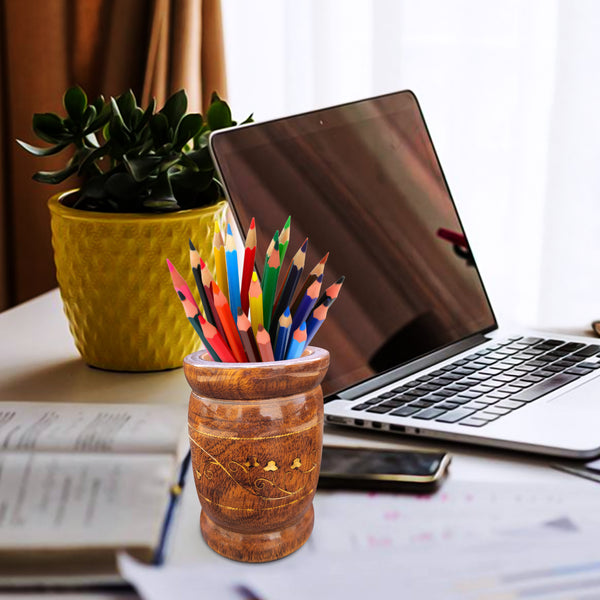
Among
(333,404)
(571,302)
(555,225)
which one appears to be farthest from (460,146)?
(333,404)

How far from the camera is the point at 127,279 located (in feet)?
2.58

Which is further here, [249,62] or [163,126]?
[249,62]

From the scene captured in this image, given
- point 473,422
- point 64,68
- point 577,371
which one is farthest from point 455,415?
point 64,68

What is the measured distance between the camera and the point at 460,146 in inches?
71.0

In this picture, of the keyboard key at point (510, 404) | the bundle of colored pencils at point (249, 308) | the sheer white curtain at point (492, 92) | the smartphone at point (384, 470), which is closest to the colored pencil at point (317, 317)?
the bundle of colored pencils at point (249, 308)

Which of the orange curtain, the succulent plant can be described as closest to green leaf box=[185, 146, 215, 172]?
the succulent plant

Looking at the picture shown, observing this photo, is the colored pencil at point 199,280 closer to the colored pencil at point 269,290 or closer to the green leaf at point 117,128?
the colored pencil at point 269,290

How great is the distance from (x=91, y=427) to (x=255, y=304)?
18cm

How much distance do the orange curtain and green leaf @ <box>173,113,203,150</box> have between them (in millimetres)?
922

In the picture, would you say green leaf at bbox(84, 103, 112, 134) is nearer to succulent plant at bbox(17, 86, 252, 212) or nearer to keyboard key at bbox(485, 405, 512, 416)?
succulent plant at bbox(17, 86, 252, 212)

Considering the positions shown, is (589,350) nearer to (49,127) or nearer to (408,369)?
(408,369)

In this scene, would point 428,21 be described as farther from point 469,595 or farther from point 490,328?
point 469,595

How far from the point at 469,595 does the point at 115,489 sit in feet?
0.71

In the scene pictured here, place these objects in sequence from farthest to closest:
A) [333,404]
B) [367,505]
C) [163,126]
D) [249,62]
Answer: [249,62] → [163,126] → [333,404] → [367,505]
